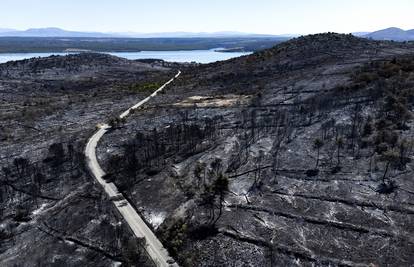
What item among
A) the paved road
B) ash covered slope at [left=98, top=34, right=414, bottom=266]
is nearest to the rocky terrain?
ash covered slope at [left=98, top=34, right=414, bottom=266]

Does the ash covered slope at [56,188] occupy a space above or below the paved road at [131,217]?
below

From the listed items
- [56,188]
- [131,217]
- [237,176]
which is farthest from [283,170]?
[56,188]

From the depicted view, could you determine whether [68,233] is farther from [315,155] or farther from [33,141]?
[33,141]

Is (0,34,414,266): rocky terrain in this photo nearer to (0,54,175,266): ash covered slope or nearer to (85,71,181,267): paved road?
(0,54,175,266): ash covered slope

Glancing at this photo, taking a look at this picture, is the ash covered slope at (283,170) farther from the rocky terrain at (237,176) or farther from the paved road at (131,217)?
the paved road at (131,217)

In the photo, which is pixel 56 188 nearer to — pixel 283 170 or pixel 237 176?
pixel 237 176

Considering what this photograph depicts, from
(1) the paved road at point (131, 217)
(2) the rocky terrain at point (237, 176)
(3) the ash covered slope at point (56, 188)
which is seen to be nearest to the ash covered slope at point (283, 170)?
(2) the rocky terrain at point (237, 176)
